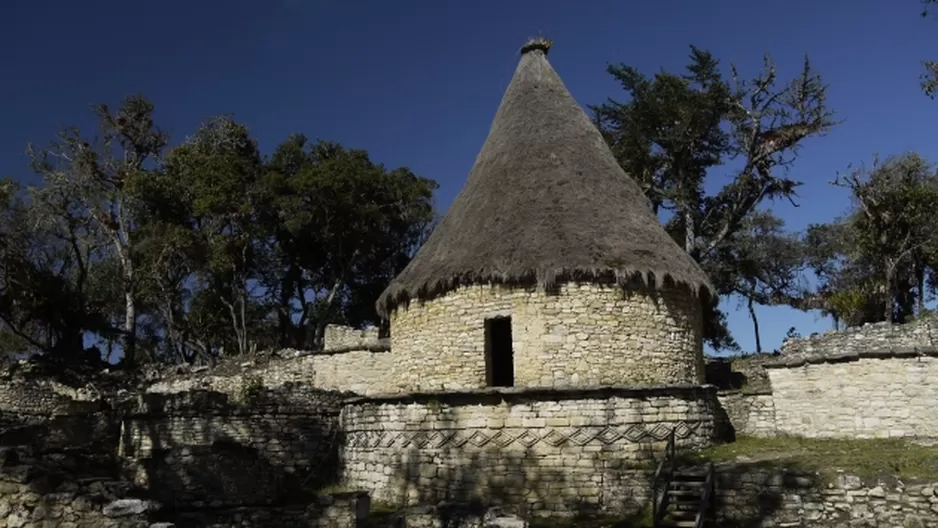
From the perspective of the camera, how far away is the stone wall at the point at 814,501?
9.22 m

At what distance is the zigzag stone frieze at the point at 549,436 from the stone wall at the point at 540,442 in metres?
0.02

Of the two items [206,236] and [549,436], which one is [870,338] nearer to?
[549,436]

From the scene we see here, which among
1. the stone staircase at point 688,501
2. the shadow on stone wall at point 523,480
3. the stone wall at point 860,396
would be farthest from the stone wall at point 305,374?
the stone staircase at point 688,501

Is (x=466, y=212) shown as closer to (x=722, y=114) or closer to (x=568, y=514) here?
(x=568, y=514)

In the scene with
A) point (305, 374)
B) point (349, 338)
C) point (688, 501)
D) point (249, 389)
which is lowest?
point (688, 501)

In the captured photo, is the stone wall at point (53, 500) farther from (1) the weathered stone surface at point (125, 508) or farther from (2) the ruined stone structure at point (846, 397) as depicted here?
(2) the ruined stone structure at point (846, 397)

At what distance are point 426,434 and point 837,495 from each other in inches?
247

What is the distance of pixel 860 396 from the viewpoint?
1330 cm

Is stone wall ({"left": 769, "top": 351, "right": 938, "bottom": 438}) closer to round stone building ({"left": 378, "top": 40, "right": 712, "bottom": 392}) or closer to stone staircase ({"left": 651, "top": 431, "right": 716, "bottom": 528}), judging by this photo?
round stone building ({"left": 378, "top": 40, "right": 712, "bottom": 392})

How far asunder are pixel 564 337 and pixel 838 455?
4385mm

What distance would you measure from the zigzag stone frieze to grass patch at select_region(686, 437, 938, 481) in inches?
21.3

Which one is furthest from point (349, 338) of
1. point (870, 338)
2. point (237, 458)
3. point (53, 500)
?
point (53, 500)

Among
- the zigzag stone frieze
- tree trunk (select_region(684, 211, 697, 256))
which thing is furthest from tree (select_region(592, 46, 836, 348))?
the zigzag stone frieze

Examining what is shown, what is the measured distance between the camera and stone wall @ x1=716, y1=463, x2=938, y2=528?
9.22m
